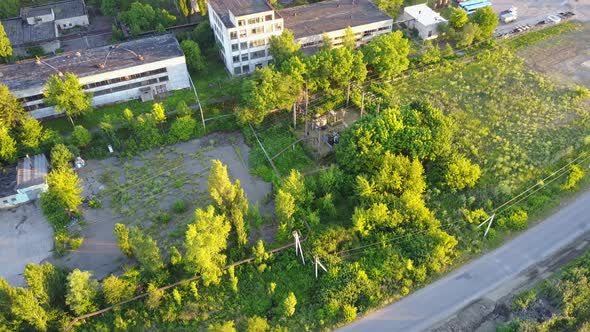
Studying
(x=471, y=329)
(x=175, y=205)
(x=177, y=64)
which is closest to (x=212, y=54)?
(x=177, y=64)

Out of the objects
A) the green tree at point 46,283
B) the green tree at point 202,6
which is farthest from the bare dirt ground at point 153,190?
the green tree at point 202,6

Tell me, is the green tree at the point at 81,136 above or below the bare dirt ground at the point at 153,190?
above

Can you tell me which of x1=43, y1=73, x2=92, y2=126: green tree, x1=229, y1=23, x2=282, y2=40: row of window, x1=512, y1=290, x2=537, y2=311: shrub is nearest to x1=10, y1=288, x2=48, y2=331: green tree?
x1=43, y1=73, x2=92, y2=126: green tree

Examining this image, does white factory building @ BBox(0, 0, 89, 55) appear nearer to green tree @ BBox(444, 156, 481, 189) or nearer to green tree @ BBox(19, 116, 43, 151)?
green tree @ BBox(19, 116, 43, 151)

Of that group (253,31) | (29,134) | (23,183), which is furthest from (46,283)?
(253,31)

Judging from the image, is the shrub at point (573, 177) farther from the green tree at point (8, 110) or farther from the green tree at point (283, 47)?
the green tree at point (8, 110)

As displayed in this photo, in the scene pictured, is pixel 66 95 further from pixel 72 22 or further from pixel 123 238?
pixel 72 22
